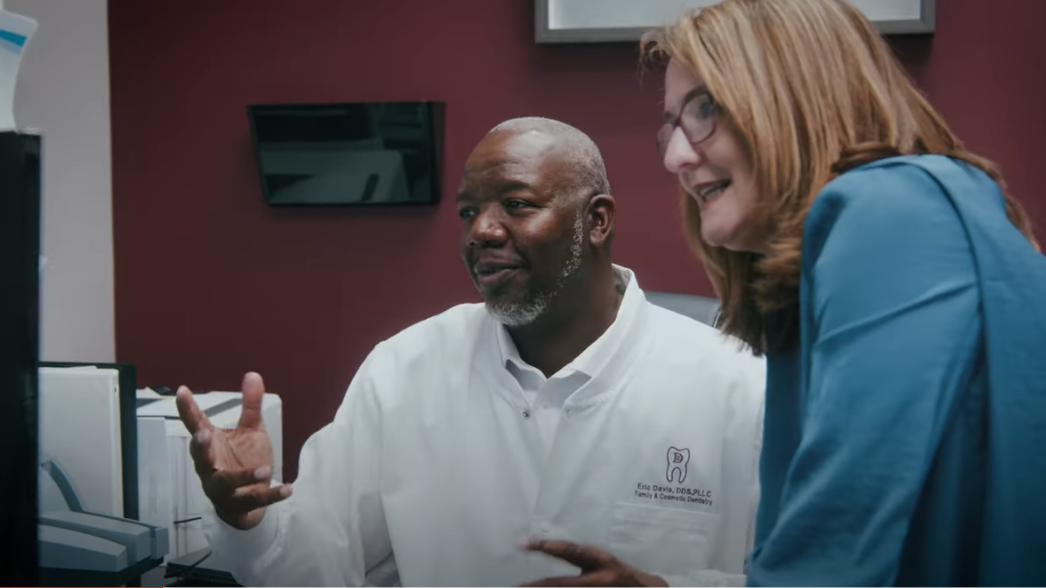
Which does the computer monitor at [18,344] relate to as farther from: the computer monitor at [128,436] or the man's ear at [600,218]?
the man's ear at [600,218]

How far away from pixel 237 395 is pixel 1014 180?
1.35 meters

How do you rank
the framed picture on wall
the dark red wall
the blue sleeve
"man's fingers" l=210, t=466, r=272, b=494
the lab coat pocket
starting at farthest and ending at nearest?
1. the dark red wall
2. the framed picture on wall
3. the lab coat pocket
4. "man's fingers" l=210, t=466, r=272, b=494
5. the blue sleeve

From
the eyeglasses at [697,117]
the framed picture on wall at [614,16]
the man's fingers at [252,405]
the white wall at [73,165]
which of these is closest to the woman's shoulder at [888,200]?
the eyeglasses at [697,117]

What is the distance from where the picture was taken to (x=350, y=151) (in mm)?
1622

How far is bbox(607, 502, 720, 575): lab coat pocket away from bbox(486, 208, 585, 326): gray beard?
27 centimetres

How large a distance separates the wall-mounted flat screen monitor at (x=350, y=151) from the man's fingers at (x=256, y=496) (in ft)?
2.68

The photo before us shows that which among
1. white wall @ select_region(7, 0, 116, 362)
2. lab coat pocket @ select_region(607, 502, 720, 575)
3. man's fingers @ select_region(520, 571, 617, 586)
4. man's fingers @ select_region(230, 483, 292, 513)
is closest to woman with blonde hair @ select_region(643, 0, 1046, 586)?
man's fingers @ select_region(520, 571, 617, 586)

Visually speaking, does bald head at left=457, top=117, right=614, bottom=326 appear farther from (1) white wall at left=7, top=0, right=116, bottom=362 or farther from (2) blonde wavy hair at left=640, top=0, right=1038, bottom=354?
(1) white wall at left=7, top=0, right=116, bottom=362

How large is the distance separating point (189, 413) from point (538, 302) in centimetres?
41

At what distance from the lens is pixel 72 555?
2.64ft

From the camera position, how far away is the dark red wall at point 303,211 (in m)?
1.63

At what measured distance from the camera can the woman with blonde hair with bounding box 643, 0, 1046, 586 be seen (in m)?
0.54

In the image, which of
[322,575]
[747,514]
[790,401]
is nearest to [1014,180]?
[747,514]

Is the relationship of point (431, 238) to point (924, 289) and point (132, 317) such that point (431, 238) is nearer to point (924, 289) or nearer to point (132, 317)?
point (132, 317)
